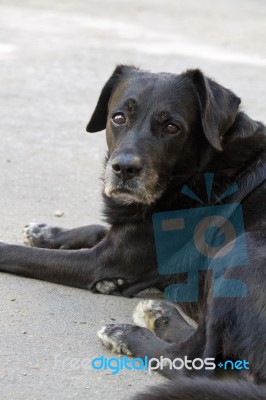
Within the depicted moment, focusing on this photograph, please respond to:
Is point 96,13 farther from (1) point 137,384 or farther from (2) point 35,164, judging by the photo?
(1) point 137,384

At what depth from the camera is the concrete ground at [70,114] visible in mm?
4219

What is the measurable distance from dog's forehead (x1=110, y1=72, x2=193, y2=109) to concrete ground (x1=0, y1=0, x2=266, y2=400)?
1071 millimetres

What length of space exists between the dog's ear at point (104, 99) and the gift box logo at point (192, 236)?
793 mm

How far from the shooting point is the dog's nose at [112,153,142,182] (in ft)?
15.5

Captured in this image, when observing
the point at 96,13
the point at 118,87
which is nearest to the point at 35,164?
the point at 118,87

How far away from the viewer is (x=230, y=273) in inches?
166

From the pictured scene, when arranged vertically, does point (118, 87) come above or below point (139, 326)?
above

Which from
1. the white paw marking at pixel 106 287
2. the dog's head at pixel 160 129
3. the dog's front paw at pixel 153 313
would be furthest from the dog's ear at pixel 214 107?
the white paw marking at pixel 106 287

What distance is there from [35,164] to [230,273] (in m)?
3.65

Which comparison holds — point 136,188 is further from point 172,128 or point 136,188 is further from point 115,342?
point 115,342

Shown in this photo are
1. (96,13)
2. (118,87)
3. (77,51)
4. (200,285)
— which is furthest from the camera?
(96,13)

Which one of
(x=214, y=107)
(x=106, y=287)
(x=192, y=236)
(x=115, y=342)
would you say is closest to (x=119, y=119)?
(x=214, y=107)

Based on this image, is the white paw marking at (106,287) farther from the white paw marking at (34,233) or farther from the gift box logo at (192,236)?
the white paw marking at (34,233)

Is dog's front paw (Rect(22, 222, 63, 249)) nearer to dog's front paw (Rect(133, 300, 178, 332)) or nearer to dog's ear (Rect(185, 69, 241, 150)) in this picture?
dog's front paw (Rect(133, 300, 178, 332))
